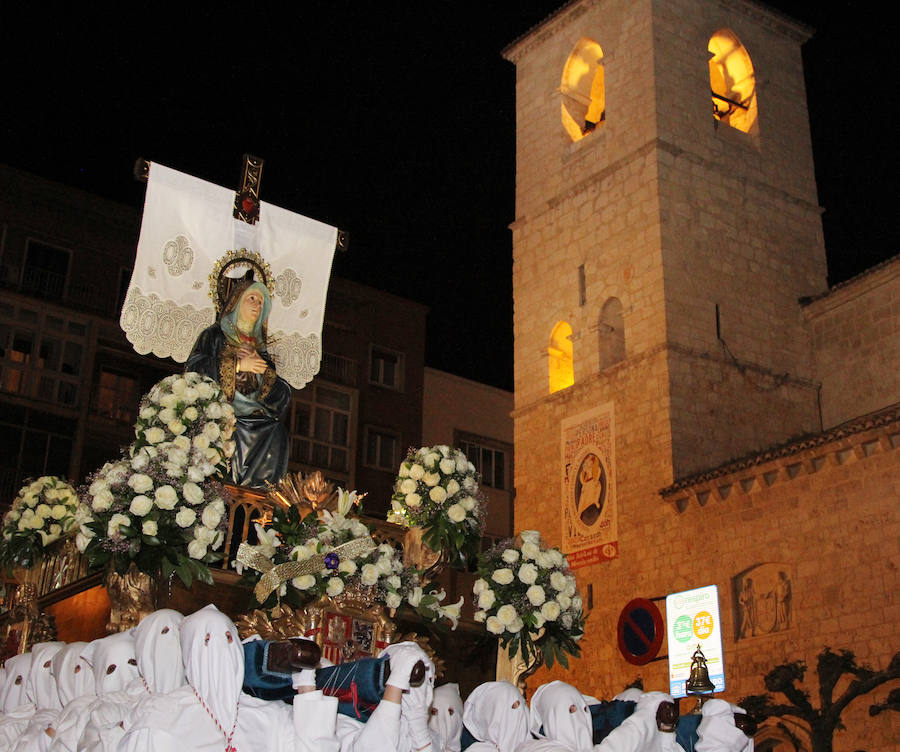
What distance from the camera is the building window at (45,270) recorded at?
31.2 meters

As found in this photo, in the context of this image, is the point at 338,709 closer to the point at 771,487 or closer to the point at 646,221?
the point at 771,487

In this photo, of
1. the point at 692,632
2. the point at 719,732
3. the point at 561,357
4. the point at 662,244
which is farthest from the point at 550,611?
the point at 561,357

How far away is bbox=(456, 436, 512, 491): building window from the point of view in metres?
36.9

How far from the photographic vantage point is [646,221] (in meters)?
26.9

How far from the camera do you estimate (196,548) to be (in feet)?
27.7

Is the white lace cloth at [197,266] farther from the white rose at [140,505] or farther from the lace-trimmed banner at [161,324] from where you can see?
the white rose at [140,505]

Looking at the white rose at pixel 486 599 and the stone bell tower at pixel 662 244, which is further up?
the stone bell tower at pixel 662 244

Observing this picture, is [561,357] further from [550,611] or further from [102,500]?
[102,500]

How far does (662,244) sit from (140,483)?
19463 millimetres

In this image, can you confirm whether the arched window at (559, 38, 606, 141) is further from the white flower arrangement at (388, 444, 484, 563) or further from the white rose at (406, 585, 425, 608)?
the white rose at (406, 585, 425, 608)

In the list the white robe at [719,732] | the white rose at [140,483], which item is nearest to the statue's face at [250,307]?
the white rose at [140,483]

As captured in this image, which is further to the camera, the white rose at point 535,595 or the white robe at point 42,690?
the white rose at point 535,595

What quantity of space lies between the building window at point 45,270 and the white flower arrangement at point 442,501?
2266 centimetres

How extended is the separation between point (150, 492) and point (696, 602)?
15.8 meters
